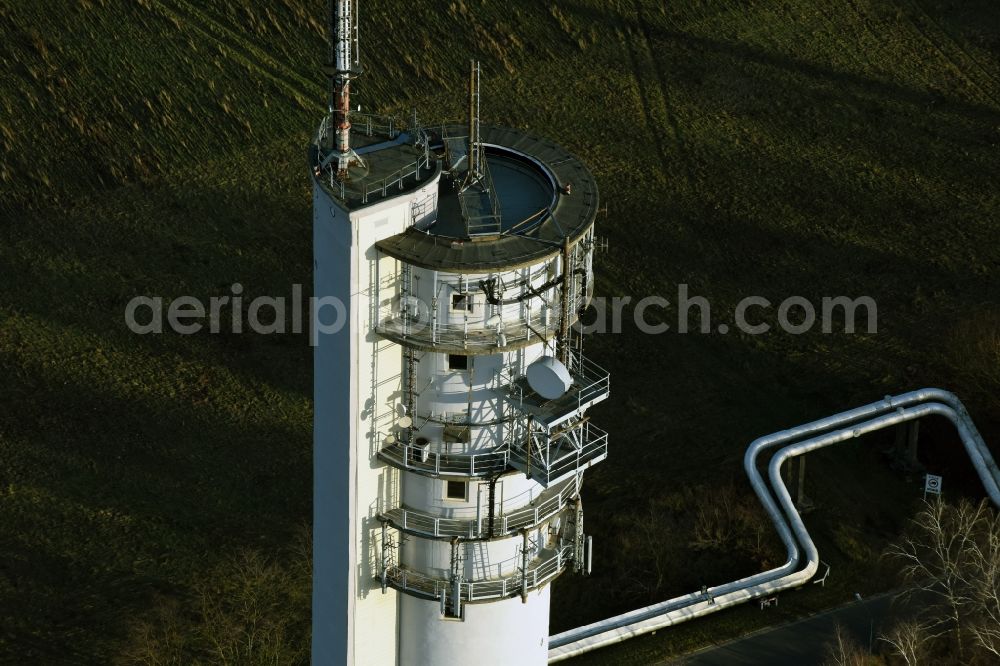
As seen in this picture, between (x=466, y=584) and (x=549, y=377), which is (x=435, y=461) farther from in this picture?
(x=466, y=584)

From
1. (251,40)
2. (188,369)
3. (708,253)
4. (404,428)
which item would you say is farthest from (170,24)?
(404,428)

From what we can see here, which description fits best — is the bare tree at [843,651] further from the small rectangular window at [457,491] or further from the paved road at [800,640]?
the small rectangular window at [457,491]

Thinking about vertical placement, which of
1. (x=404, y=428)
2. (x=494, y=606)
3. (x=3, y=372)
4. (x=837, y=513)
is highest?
(x=3, y=372)

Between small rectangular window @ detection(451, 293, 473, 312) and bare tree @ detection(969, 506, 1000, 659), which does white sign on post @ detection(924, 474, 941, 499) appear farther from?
small rectangular window @ detection(451, 293, 473, 312)

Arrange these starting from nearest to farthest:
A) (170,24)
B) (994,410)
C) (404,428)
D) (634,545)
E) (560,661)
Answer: (404,428) → (560,661) → (634,545) → (994,410) → (170,24)

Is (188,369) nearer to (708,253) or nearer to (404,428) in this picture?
(708,253)

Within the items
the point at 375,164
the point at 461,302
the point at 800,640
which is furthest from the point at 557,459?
the point at 800,640
